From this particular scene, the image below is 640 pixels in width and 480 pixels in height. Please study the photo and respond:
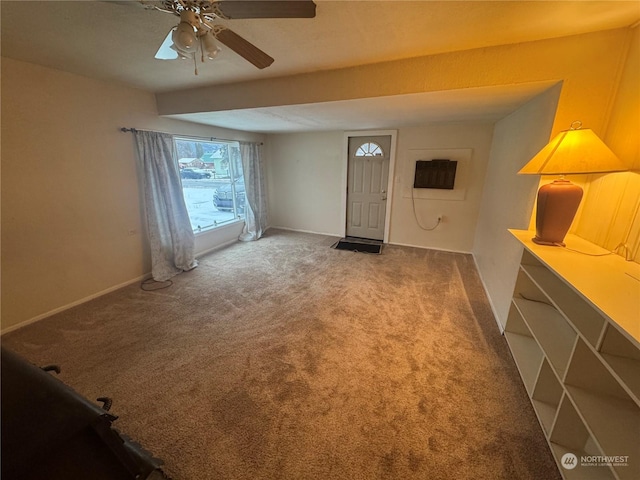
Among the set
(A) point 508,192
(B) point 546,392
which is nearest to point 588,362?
(B) point 546,392

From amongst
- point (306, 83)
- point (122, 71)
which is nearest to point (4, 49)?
point (122, 71)

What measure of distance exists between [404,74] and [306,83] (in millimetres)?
883

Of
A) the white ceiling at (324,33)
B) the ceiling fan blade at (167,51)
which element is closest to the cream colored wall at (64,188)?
the white ceiling at (324,33)

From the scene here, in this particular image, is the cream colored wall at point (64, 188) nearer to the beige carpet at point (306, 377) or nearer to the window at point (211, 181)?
the beige carpet at point (306, 377)

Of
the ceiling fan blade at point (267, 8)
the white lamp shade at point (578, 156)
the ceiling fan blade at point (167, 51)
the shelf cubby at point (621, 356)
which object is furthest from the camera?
the ceiling fan blade at point (167, 51)

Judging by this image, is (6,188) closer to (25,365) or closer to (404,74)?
(25,365)

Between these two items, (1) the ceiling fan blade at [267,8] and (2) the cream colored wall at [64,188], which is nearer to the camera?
(1) the ceiling fan blade at [267,8]

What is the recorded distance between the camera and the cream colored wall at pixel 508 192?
1.94m

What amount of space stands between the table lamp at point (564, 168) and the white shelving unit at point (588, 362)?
13 cm

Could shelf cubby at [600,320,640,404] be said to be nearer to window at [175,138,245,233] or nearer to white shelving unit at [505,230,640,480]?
white shelving unit at [505,230,640,480]

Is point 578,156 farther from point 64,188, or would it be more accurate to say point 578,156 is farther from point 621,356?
point 64,188

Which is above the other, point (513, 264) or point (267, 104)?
point (267, 104)

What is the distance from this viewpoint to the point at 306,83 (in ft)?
7.48

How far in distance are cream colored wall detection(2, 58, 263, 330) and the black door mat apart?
121 inches
